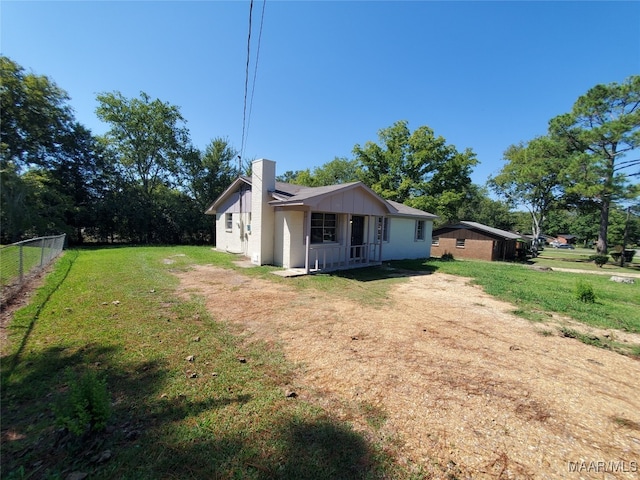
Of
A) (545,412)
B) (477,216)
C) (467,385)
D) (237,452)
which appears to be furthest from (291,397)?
(477,216)

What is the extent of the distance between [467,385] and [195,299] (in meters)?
5.51

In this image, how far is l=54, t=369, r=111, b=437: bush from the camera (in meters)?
2.04

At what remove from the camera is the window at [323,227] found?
10.8 m

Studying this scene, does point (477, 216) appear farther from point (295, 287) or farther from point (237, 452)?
point (237, 452)

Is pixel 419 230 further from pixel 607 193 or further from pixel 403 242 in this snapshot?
pixel 607 193

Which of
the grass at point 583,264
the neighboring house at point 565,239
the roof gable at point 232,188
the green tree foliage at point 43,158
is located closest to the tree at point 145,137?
the green tree foliage at point 43,158

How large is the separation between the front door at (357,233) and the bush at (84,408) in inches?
415

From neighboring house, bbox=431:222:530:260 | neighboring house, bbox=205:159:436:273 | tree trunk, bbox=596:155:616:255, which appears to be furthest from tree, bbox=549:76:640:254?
neighboring house, bbox=205:159:436:273

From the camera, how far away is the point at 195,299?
20.4ft

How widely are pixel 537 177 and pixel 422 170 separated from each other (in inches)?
407

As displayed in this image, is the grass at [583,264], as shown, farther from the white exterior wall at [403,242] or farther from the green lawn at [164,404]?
the green lawn at [164,404]

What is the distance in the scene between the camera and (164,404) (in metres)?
2.63

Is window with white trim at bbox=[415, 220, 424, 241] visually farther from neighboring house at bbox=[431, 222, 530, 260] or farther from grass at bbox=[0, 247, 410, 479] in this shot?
grass at bbox=[0, 247, 410, 479]

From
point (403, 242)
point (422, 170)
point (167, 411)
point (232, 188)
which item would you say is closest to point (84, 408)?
point (167, 411)
